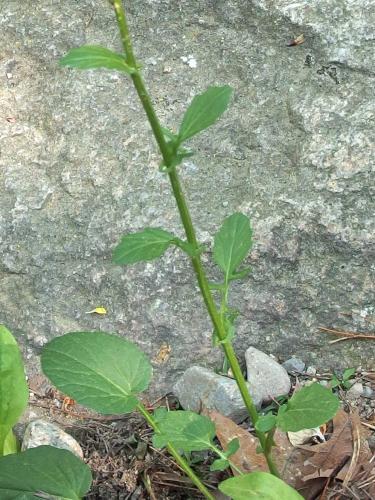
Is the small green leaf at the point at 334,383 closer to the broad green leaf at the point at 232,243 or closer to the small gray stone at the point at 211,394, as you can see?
the small gray stone at the point at 211,394

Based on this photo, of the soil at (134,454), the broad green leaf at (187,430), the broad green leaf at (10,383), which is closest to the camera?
the broad green leaf at (187,430)

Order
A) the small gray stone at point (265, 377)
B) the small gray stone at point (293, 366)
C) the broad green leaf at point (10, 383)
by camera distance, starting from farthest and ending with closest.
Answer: the small gray stone at point (293, 366) → the small gray stone at point (265, 377) → the broad green leaf at point (10, 383)

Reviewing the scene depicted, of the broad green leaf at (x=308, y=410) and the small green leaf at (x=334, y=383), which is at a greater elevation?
the broad green leaf at (x=308, y=410)

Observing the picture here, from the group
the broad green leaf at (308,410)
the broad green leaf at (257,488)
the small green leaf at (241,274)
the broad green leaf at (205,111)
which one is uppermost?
the broad green leaf at (205,111)

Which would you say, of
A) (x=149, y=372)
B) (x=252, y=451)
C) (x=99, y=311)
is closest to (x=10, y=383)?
(x=149, y=372)

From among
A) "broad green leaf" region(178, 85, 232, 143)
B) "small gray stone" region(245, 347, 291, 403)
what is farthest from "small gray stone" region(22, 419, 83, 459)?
"broad green leaf" region(178, 85, 232, 143)

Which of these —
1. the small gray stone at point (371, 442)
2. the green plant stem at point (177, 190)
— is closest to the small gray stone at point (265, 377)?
the small gray stone at point (371, 442)

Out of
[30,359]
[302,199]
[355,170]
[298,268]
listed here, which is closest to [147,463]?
[30,359]
